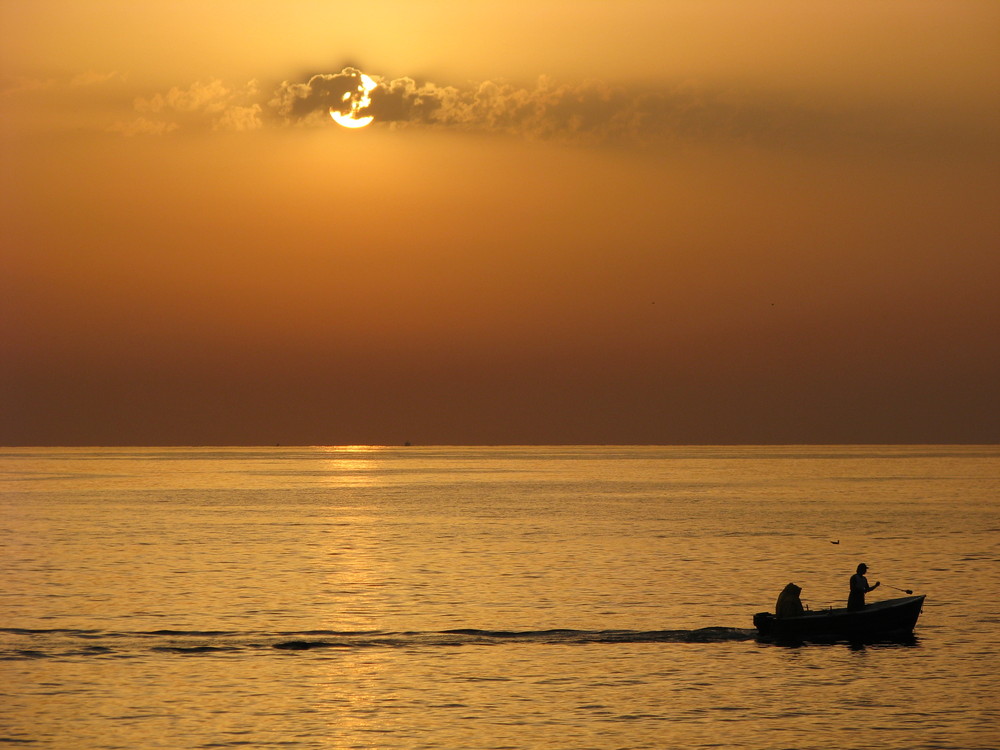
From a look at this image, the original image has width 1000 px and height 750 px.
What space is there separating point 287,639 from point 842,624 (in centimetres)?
2410

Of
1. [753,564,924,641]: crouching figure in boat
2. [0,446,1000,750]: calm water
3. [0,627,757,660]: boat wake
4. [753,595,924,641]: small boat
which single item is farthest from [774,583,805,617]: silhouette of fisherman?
[0,627,757,660]: boat wake

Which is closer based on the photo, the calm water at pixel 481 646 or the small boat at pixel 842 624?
the calm water at pixel 481 646

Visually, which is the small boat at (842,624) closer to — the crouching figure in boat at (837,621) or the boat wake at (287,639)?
the crouching figure in boat at (837,621)

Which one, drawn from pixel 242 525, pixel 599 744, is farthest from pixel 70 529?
pixel 599 744

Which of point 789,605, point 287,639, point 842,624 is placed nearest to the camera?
point 789,605

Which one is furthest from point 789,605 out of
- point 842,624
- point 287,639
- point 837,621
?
point 287,639

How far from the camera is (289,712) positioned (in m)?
41.8

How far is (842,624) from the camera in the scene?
2114 inches

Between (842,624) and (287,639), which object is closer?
(842,624)

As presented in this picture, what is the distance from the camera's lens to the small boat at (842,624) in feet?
175

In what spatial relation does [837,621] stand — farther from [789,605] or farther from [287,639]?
[287,639]

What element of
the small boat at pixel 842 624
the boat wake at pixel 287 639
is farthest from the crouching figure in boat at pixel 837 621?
the boat wake at pixel 287 639

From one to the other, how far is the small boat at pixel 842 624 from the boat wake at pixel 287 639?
6.64 feet

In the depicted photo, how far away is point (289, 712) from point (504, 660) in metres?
11.5
